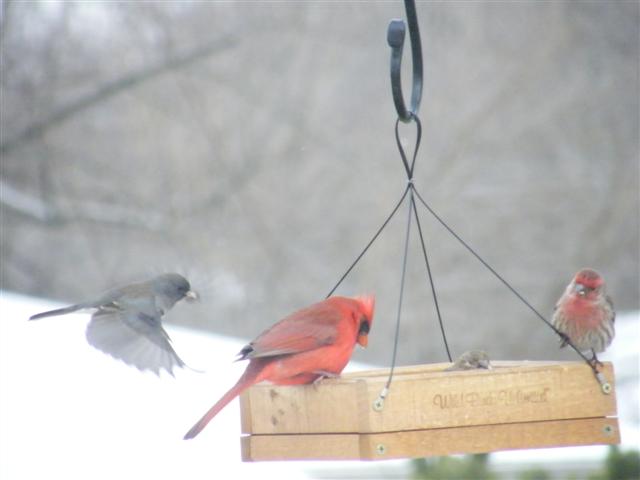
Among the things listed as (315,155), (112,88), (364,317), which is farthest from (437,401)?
(315,155)

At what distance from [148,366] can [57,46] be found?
539cm

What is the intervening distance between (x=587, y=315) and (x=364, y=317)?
952 millimetres

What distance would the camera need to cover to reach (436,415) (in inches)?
124

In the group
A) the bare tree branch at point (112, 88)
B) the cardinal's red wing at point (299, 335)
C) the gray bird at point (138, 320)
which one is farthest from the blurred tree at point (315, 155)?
the cardinal's red wing at point (299, 335)

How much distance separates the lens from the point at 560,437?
10.7ft

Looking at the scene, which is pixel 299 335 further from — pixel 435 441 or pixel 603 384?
pixel 603 384

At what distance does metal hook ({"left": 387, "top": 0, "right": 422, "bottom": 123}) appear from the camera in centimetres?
314

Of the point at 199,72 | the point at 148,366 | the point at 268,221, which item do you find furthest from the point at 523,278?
the point at 148,366

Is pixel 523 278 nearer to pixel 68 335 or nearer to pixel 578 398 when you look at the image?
pixel 68 335

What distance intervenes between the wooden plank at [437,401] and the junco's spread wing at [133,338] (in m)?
0.55

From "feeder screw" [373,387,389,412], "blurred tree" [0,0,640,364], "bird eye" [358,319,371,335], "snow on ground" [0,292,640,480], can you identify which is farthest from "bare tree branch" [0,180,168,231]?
"feeder screw" [373,387,389,412]

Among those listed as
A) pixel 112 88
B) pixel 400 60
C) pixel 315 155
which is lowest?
pixel 400 60

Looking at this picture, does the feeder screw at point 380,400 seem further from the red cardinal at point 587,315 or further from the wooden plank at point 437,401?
the red cardinal at point 587,315

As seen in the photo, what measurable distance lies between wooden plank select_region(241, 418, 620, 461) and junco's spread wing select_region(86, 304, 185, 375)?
564 millimetres
